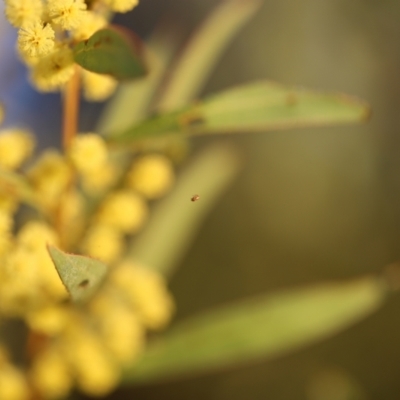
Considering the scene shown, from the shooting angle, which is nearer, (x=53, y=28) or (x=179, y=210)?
(x=53, y=28)

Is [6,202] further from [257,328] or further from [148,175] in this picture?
[257,328]

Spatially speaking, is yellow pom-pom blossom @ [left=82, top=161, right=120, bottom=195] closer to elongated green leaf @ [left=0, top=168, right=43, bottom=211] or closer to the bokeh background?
elongated green leaf @ [left=0, top=168, right=43, bottom=211]

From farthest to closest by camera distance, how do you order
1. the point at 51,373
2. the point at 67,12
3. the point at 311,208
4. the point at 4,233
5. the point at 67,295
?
the point at 311,208
the point at 51,373
the point at 67,295
the point at 4,233
the point at 67,12

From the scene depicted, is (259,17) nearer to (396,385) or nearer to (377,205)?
(377,205)

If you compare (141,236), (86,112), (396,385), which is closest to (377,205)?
(396,385)

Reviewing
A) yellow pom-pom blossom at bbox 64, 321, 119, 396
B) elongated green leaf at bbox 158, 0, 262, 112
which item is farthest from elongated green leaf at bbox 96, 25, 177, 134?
yellow pom-pom blossom at bbox 64, 321, 119, 396

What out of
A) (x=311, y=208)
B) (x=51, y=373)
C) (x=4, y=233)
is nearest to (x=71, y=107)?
(x=4, y=233)

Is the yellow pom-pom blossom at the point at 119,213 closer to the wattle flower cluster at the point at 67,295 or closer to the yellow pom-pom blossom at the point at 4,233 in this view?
the wattle flower cluster at the point at 67,295
